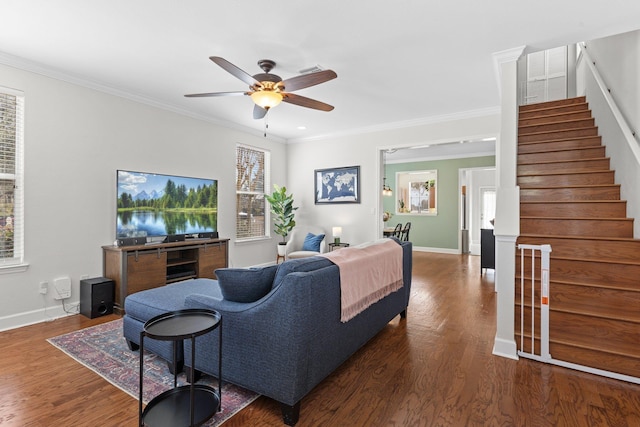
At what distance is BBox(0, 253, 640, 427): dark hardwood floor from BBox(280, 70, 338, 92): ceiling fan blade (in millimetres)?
2333

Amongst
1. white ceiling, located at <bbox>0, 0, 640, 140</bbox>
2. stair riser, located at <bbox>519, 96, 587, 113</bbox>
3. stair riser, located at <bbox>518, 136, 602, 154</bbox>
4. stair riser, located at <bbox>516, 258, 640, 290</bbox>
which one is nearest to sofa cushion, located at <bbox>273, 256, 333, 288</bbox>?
white ceiling, located at <bbox>0, 0, 640, 140</bbox>

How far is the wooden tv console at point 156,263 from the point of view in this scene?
357 cm

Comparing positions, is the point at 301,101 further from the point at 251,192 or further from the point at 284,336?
the point at 251,192

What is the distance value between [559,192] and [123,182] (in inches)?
204

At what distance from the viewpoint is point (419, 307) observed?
3.84 meters

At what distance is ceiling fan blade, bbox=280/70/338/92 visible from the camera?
2.62m

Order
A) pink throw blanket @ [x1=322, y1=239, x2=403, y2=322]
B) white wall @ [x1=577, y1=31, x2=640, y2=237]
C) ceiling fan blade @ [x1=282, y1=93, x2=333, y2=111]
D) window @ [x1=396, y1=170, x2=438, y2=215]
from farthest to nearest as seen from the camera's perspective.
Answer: window @ [x1=396, y1=170, x2=438, y2=215] → ceiling fan blade @ [x1=282, y1=93, x2=333, y2=111] → white wall @ [x1=577, y1=31, x2=640, y2=237] → pink throw blanket @ [x1=322, y1=239, x2=403, y2=322]

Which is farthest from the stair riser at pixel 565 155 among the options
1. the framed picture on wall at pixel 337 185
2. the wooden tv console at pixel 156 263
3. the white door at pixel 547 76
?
the wooden tv console at pixel 156 263

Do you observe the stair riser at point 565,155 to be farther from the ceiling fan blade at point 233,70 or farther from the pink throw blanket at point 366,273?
the ceiling fan blade at point 233,70

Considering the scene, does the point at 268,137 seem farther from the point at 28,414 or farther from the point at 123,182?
the point at 28,414

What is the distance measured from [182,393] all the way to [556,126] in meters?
5.37

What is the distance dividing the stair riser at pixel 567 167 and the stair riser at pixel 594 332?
1.94 metres

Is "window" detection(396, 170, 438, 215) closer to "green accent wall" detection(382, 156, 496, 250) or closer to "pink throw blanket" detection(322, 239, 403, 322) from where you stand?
"green accent wall" detection(382, 156, 496, 250)

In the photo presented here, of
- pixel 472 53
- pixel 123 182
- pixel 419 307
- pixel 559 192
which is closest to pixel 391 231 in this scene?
pixel 419 307
